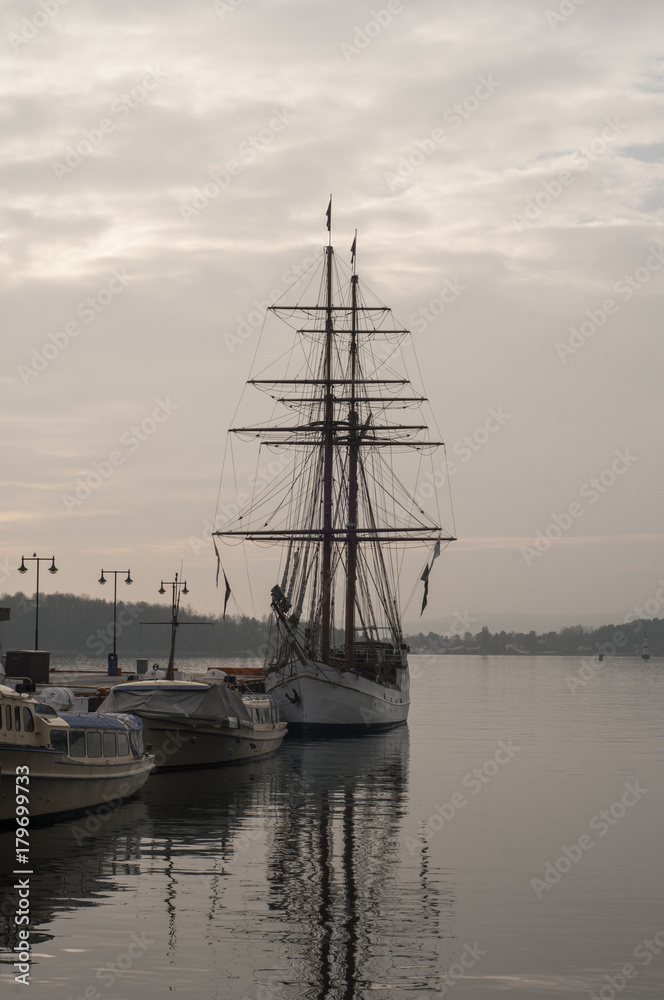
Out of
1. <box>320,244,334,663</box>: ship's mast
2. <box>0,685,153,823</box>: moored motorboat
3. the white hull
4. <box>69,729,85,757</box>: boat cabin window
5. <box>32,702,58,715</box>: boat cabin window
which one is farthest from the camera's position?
<box>320,244,334,663</box>: ship's mast

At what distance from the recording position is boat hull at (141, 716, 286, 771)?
1857 inches

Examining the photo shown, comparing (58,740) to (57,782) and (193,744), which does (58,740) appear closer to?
(57,782)

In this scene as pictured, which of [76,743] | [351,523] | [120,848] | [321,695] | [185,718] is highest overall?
[351,523]

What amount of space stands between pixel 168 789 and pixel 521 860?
16.1 metres

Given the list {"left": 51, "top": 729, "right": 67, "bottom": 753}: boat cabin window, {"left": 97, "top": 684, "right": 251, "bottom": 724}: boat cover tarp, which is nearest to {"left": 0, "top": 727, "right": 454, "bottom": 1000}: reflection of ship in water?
{"left": 51, "top": 729, "right": 67, "bottom": 753}: boat cabin window

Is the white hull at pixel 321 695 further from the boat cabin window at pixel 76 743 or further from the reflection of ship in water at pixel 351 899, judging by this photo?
the boat cabin window at pixel 76 743

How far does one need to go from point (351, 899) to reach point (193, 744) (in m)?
23.9

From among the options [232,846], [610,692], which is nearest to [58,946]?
[232,846]

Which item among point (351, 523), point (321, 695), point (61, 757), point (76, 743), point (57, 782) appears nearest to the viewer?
point (57, 782)

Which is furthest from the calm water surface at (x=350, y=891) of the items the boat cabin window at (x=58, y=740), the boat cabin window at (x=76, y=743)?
the boat cabin window at (x=58, y=740)

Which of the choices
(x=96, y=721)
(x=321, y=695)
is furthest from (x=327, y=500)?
(x=96, y=721)

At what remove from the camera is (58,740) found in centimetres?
3422

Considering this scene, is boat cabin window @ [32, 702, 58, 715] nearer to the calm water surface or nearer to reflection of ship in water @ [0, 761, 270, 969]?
reflection of ship in water @ [0, 761, 270, 969]

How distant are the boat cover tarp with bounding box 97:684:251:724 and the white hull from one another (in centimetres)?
2054
